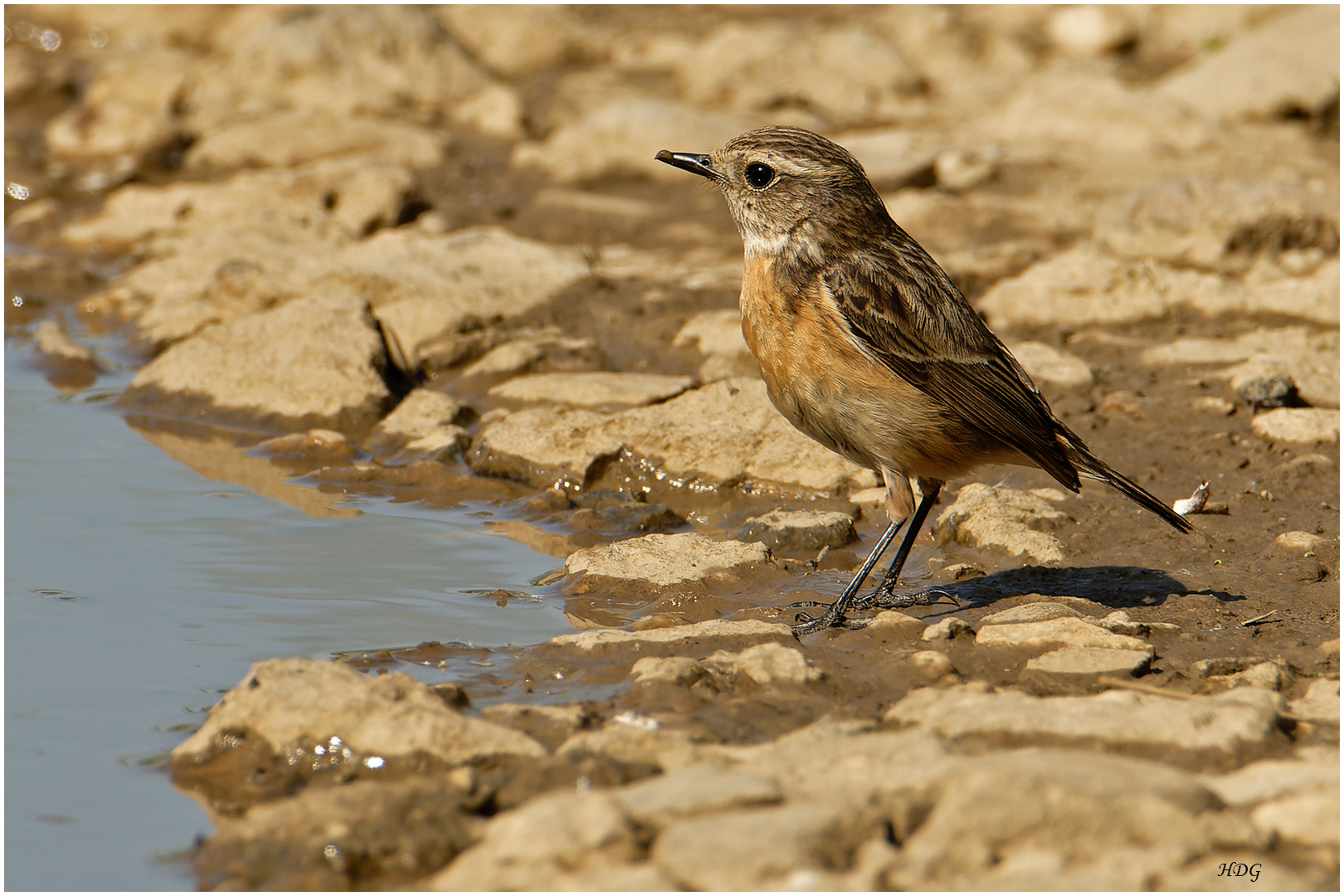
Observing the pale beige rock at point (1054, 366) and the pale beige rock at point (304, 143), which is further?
the pale beige rock at point (304, 143)

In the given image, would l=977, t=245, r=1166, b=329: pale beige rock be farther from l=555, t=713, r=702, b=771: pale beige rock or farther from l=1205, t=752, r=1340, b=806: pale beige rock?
l=555, t=713, r=702, b=771: pale beige rock

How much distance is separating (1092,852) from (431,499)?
467 cm

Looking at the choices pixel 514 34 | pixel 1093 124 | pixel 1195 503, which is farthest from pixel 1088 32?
pixel 1195 503

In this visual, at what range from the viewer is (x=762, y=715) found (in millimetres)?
4586

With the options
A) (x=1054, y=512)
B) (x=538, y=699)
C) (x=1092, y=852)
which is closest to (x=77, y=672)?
(x=538, y=699)

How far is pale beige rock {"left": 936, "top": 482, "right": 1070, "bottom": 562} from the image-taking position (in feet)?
21.6

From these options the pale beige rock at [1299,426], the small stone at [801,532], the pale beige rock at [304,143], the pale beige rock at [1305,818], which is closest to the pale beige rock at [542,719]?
the pale beige rock at [1305,818]

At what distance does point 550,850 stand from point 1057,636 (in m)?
2.50

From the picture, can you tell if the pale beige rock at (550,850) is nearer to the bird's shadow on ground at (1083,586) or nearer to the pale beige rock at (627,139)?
the bird's shadow on ground at (1083,586)

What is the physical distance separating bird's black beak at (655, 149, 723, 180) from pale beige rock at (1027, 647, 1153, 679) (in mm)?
2814

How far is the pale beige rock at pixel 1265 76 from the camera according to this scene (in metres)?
12.4

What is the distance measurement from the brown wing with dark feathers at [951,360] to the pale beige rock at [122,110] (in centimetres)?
953

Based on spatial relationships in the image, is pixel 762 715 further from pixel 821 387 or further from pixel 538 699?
pixel 821 387

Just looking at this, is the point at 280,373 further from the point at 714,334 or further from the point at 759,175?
the point at 759,175
